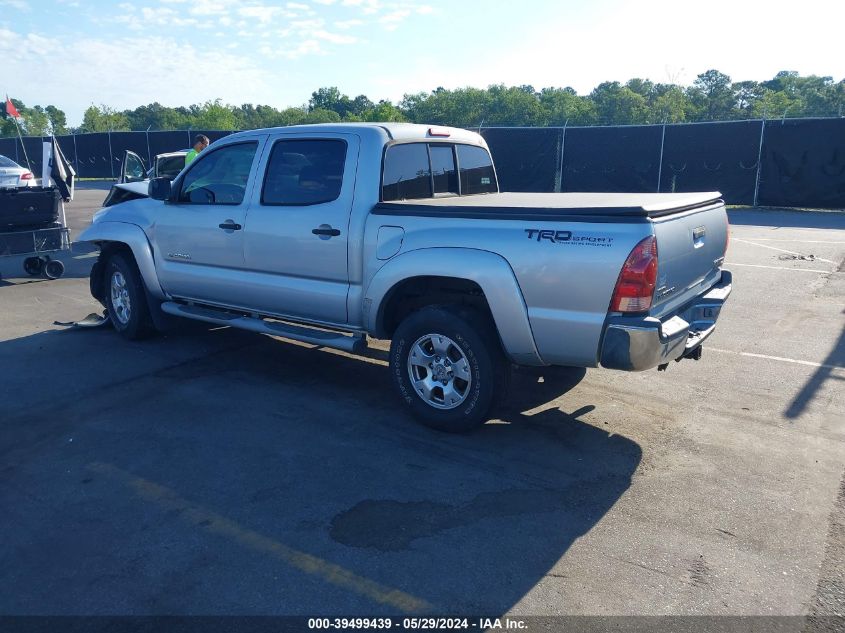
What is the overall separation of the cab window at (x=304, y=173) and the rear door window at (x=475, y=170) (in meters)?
1.29

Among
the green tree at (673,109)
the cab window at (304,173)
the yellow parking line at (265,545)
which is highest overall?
the green tree at (673,109)

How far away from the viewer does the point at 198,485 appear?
13.3ft

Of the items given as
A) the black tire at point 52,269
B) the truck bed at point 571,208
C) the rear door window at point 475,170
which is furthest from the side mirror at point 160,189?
the black tire at point 52,269

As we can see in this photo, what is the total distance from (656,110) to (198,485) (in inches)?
2429

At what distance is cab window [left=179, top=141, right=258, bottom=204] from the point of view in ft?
19.4

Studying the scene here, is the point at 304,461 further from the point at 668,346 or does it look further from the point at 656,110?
the point at 656,110

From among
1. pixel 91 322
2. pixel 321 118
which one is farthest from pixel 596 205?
pixel 321 118

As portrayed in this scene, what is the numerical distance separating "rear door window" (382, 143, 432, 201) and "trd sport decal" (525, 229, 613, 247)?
4.63 ft

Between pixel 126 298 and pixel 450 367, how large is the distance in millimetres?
3986

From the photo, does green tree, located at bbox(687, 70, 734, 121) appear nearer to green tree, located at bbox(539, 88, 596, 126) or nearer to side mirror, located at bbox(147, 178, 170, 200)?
green tree, located at bbox(539, 88, 596, 126)

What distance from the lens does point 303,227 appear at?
210 inches

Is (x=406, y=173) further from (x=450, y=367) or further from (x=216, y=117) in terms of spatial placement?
(x=216, y=117)

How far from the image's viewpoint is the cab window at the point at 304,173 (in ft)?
17.4

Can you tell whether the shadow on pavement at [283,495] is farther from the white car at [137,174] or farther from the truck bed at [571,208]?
the white car at [137,174]
